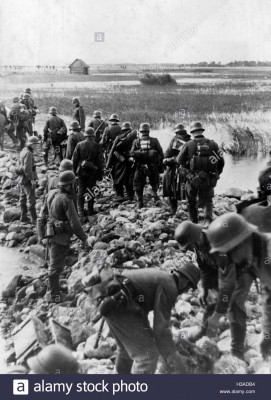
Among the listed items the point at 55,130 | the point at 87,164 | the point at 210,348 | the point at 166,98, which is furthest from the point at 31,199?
the point at 166,98

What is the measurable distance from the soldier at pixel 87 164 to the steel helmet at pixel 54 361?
4.34m

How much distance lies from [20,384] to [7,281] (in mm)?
2529

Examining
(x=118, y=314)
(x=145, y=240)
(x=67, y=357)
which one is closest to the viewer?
(x=118, y=314)

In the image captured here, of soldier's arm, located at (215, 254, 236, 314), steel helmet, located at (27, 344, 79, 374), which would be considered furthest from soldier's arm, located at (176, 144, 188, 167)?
steel helmet, located at (27, 344, 79, 374)

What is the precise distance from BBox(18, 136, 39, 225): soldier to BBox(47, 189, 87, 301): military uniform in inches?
89.0

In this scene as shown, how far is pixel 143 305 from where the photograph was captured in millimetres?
3838

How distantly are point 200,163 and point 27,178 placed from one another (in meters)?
3.12

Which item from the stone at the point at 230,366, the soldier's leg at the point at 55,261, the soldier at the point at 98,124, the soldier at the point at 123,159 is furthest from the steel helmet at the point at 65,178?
the soldier at the point at 98,124

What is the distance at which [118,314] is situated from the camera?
377 cm

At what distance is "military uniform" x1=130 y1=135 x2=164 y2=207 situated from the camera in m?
7.97

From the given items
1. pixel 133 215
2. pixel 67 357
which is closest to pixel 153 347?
pixel 67 357

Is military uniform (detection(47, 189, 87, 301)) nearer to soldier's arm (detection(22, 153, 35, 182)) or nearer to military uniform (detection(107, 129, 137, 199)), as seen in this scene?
soldier's arm (detection(22, 153, 35, 182))

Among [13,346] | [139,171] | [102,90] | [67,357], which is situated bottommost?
[13,346]

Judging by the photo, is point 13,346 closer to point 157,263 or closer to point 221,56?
point 157,263
